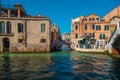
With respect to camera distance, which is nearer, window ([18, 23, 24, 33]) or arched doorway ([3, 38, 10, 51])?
window ([18, 23, 24, 33])

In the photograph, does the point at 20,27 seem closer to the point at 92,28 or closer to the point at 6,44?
the point at 6,44

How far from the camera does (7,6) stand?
4222 centimetres

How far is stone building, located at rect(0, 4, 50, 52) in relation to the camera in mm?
36688

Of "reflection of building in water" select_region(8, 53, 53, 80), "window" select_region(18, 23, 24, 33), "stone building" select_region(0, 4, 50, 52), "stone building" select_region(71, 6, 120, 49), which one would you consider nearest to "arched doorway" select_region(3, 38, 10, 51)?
"stone building" select_region(0, 4, 50, 52)

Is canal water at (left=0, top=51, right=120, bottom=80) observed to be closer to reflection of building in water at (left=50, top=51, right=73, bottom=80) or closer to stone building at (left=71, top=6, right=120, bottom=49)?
reflection of building in water at (left=50, top=51, right=73, bottom=80)

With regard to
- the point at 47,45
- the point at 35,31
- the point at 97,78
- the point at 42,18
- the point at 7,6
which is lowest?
the point at 97,78

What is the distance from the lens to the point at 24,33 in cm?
3712

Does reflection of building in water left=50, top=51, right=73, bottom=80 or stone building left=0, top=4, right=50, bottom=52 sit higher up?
stone building left=0, top=4, right=50, bottom=52

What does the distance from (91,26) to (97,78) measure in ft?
130

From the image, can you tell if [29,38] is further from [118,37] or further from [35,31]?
[118,37]

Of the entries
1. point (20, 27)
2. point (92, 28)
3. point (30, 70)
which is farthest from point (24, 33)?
point (30, 70)

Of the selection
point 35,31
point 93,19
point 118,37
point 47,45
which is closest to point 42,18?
point 35,31

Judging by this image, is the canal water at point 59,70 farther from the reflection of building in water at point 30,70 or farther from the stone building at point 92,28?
the stone building at point 92,28

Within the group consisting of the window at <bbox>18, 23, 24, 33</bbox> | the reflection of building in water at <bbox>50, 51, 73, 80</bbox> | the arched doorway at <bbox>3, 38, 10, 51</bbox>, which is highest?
the window at <bbox>18, 23, 24, 33</bbox>
